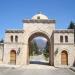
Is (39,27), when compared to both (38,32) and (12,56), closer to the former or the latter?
(38,32)

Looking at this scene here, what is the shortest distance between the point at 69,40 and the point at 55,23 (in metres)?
3.97

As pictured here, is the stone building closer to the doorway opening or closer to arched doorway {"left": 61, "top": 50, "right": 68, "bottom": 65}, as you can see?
arched doorway {"left": 61, "top": 50, "right": 68, "bottom": 65}

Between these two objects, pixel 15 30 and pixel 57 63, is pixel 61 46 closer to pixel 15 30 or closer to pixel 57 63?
pixel 57 63

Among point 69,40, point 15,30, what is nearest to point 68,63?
A: point 69,40

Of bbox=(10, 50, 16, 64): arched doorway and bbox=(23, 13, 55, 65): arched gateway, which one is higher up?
bbox=(23, 13, 55, 65): arched gateway

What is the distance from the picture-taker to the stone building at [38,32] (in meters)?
31.8

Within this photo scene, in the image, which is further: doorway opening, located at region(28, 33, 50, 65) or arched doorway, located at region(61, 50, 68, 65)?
doorway opening, located at region(28, 33, 50, 65)

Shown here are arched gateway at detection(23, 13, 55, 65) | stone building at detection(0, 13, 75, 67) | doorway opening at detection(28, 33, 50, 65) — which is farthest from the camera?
doorway opening at detection(28, 33, 50, 65)

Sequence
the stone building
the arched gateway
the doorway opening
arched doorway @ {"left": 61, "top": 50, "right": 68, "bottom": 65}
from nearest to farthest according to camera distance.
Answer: the stone building < arched doorway @ {"left": 61, "top": 50, "right": 68, "bottom": 65} < the arched gateway < the doorway opening

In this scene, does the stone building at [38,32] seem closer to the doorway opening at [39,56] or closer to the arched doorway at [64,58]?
the arched doorway at [64,58]

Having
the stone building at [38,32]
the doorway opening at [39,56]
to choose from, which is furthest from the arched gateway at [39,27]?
the doorway opening at [39,56]

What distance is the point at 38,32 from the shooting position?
3469 centimetres

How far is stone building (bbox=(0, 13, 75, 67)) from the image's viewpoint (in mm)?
31844

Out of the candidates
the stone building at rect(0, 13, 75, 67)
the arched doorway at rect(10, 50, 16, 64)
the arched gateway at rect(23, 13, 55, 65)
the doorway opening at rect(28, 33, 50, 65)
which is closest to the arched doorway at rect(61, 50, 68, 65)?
the stone building at rect(0, 13, 75, 67)
